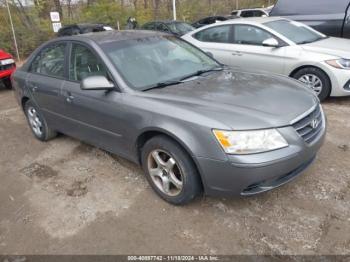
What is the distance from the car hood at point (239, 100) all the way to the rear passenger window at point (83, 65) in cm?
71

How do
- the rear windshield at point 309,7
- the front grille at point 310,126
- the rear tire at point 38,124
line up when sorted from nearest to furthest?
the front grille at point 310,126, the rear tire at point 38,124, the rear windshield at point 309,7

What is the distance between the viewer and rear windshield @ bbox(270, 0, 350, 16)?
308 inches

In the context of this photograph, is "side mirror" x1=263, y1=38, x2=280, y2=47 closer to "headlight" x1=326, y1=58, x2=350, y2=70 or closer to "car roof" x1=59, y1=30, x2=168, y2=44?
"headlight" x1=326, y1=58, x2=350, y2=70

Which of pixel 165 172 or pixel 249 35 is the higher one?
pixel 249 35

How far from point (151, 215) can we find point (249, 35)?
4.52 m

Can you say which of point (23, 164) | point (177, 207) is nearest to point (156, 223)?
point (177, 207)

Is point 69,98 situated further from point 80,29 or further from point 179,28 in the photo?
point 179,28

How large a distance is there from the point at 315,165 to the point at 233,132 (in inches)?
62.1

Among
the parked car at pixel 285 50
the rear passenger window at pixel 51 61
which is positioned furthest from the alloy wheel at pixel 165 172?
the parked car at pixel 285 50

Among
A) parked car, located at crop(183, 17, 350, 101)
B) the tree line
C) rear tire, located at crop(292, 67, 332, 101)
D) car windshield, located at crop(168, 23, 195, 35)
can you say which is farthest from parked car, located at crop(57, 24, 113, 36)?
rear tire, located at crop(292, 67, 332, 101)

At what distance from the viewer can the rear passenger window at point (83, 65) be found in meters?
3.57

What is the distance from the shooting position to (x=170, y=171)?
311 cm

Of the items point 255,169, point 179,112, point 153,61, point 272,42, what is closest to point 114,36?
point 153,61

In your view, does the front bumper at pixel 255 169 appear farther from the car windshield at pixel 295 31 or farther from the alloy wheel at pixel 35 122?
the car windshield at pixel 295 31
